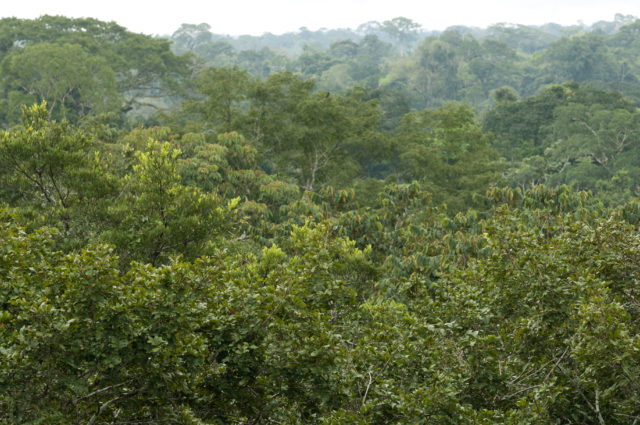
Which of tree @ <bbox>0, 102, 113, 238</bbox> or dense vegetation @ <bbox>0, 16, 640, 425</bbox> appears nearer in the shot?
dense vegetation @ <bbox>0, 16, 640, 425</bbox>

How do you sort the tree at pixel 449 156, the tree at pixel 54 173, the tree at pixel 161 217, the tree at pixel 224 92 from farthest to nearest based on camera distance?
1. the tree at pixel 449 156
2. the tree at pixel 224 92
3. the tree at pixel 54 173
4. the tree at pixel 161 217

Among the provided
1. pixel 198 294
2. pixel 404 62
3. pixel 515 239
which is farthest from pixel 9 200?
pixel 404 62

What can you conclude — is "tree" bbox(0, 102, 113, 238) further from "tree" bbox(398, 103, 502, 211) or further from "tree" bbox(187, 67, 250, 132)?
"tree" bbox(398, 103, 502, 211)

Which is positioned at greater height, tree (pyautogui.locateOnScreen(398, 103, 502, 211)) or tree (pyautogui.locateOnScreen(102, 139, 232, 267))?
tree (pyautogui.locateOnScreen(102, 139, 232, 267))

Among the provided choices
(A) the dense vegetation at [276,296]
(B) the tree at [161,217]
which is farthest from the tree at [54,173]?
(B) the tree at [161,217]

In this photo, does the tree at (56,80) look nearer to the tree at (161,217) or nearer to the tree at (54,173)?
the tree at (54,173)

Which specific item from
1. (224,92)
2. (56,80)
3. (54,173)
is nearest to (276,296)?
(54,173)

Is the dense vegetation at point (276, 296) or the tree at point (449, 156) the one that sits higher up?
the dense vegetation at point (276, 296)

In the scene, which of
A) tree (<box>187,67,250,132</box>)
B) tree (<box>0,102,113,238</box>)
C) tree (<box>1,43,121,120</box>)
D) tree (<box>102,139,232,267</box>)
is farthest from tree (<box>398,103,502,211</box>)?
tree (<box>0,102,113,238</box>)

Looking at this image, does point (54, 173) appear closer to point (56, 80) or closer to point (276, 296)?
point (276, 296)

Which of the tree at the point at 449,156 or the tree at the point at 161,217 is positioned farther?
the tree at the point at 449,156

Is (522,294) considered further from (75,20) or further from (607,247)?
(75,20)

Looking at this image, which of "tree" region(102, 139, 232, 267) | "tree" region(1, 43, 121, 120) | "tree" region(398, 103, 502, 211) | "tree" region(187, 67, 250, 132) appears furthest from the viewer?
"tree" region(1, 43, 121, 120)

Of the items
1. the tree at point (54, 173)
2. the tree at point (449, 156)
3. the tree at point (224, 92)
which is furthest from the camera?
the tree at point (449, 156)
